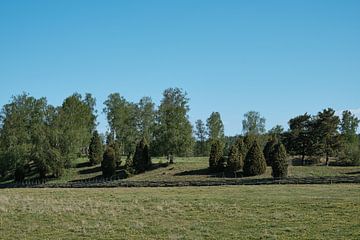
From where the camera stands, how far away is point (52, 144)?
83000mm

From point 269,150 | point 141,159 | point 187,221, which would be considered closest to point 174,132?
point 141,159

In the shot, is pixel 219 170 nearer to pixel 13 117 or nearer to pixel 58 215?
pixel 13 117

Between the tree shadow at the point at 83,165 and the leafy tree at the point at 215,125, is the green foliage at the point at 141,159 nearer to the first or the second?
the tree shadow at the point at 83,165

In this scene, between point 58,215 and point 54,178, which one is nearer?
point 58,215

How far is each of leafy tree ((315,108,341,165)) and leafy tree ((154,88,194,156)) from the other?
73.9 ft

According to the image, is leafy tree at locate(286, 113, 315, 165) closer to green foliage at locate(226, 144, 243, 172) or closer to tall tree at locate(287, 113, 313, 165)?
tall tree at locate(287, 113, 313, 165)

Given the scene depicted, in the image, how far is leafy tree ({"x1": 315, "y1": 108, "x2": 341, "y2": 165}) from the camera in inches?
3238

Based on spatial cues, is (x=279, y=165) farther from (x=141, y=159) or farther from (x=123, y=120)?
(x=123, y=120)

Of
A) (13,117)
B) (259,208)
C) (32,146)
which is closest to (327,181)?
(259,208)

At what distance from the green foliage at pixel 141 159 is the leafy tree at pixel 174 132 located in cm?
296

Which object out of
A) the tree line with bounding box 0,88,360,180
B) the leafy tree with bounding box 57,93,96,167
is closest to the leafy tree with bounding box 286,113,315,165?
the tree line with bounding box 0,88,360,180

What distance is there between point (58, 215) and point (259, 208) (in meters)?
11.3

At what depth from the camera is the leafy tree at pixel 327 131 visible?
270 feet

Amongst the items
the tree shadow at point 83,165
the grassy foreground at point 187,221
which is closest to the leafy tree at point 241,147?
the tree shadow at point 83,165
